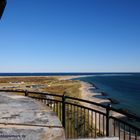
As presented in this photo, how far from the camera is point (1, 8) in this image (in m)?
6.13

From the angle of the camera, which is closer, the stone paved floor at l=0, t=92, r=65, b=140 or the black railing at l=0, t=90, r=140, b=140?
the stone paved floor at l=0, t=92, r=65, b=140

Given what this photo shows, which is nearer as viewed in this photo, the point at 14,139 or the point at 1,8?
the point at 14,139

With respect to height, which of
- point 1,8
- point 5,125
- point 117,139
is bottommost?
point 117,139

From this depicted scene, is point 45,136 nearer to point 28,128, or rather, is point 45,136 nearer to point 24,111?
point 28,128

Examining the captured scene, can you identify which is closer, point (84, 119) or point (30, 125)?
point (30, 125)

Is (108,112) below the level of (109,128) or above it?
above

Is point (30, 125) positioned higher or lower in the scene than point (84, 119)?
higher

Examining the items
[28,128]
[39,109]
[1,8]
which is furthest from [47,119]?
[1,8]

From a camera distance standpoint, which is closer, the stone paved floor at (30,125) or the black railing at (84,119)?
the stone paved floor at (30,125)

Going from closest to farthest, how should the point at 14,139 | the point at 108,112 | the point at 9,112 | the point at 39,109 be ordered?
1. the point at 14,139
2. the point at 108,112
3. the point at 9,112
4. the point at 39,109

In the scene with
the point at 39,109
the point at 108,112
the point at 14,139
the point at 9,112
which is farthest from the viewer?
the point at 39,109

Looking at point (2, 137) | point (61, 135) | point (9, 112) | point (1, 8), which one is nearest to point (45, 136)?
point (61, 135)

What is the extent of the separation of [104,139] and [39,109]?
7.42ft

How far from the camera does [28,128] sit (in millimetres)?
5586
